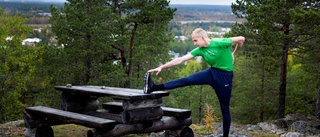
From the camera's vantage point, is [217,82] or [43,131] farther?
[43,131]

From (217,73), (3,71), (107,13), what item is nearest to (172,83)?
(217,73)

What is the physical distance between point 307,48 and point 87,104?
11.7 meters

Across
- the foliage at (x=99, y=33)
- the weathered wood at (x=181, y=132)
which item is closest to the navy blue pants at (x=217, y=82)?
the weathered wood at (x=181, y=132)

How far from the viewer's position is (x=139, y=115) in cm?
628

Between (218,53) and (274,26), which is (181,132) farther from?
(274,26)

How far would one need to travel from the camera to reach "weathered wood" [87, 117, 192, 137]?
5.96 m

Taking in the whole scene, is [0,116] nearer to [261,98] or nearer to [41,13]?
[261,98]

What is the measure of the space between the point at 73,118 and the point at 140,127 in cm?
107

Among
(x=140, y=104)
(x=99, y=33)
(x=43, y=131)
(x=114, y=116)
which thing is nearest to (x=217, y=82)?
(x=140, y=104)

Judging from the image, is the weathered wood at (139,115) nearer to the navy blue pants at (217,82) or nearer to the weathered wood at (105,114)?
the navy blue pants at (217,82)

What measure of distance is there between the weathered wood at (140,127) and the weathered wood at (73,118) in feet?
0.39

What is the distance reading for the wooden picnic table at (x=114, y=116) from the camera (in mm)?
6055

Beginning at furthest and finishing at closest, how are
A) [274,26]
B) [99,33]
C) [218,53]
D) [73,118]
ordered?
1. [99,33]
2. [274,26]
3. [73,118]
4. [218,53]

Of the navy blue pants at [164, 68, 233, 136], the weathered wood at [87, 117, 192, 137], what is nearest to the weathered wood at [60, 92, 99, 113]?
the weathered wood at [87, 117, 192, 137]
